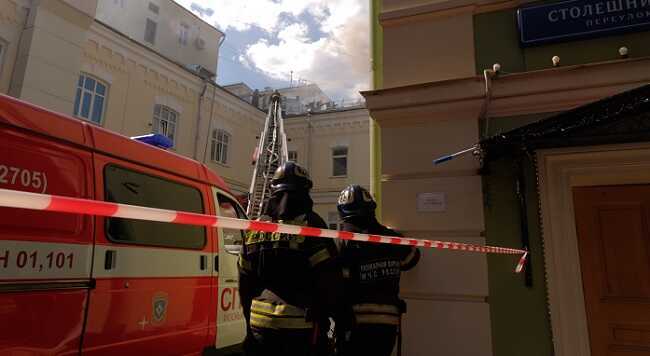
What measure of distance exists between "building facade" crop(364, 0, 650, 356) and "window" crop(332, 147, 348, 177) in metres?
14.4

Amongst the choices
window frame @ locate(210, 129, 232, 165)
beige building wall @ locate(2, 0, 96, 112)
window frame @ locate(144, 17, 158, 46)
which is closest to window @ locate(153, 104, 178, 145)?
window frame @ locate(210, 129, 232, 165)

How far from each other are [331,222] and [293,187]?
15.4m

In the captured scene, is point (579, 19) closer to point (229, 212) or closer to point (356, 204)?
point (356, 204)

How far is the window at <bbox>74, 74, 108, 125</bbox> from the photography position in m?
12.0

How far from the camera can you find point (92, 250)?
319cm

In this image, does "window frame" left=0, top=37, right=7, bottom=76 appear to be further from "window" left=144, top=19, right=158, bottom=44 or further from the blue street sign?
the blue street sign

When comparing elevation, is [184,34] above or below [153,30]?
above

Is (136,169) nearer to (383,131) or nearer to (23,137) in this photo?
(23,137)

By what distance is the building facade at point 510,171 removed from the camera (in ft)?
10.6

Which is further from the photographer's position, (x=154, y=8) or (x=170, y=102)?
(x=154, y=8)

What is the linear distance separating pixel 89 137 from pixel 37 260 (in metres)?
1.05

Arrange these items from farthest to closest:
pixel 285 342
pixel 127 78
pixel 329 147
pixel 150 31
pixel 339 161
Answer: pixel 150 31 → pixel 329 147 → pixel 339 161 → pixel 127 78 → pixel 285 342

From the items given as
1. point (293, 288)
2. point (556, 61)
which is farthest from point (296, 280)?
point (556, 61)

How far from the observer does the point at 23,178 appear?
2785 millimetres
